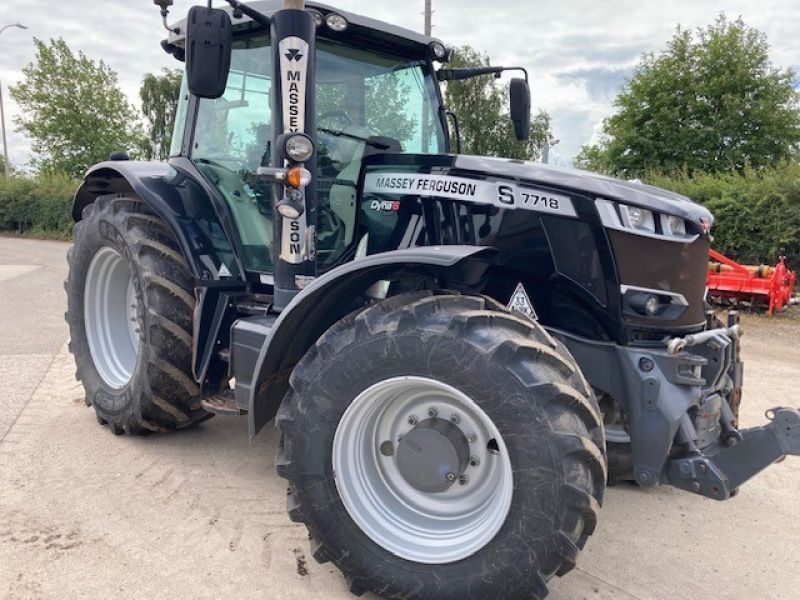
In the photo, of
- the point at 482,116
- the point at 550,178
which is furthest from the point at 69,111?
the point at 550,178

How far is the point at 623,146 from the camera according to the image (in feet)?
71.1

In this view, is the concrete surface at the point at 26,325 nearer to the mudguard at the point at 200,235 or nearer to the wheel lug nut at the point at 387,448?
the mudguard at the point at 200,235

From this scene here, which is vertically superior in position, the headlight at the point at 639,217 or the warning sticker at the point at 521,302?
the headlight at the point at 639,217

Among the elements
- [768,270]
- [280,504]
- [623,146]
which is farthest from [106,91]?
[280,504]

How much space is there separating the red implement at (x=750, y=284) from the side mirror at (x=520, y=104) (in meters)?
6.14

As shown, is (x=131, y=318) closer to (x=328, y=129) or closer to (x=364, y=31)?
(x=328, y=129)

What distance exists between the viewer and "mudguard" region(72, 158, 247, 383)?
3652 mm

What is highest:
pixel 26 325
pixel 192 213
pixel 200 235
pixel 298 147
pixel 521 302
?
pixel 298 147

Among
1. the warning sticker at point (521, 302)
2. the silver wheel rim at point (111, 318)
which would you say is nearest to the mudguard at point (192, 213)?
the silver wheel rim at point (111, 318)

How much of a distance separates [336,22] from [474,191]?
45.3 inches

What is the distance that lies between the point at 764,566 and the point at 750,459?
0.64 m

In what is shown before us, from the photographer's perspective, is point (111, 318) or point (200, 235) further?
point (111, 318)

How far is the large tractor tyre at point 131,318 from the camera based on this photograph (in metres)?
3.71

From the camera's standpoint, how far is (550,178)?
2814mm
